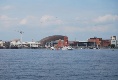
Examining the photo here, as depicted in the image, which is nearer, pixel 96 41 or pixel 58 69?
pixel 58 69

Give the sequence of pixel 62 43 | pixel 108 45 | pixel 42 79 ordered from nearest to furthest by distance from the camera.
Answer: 1. pixel 42 79
2. pixel 62 43
3. pixel 108 45

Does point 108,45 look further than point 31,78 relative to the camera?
Yes

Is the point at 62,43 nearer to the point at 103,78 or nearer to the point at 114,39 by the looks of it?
the point at 114,39

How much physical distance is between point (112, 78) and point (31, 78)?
6662 mm

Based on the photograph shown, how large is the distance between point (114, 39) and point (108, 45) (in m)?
6.14

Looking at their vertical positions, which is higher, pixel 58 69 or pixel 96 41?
pixel 96 41

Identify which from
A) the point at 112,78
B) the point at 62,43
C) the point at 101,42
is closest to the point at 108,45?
the point at 101,42

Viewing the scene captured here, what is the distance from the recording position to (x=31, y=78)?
24.7m

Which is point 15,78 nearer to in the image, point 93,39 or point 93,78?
point 93,78

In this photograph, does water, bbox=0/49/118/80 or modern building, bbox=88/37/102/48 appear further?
modern building, bbox=88/37/102/48

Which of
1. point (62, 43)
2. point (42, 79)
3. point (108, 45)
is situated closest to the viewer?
point (42, 79)

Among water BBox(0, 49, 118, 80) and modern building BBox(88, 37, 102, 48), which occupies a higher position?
modern building BBox(88, 37, 102, 48)

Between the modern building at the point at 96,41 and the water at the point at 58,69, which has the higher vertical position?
the modern building at the point at 96,41

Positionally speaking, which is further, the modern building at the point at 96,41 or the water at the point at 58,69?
the modern building at the point at 96,41
